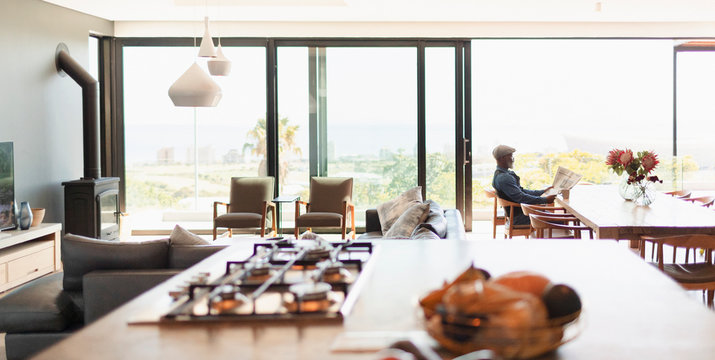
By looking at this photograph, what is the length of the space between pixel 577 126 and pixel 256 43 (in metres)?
6.23

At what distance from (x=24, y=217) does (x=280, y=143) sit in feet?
10.4

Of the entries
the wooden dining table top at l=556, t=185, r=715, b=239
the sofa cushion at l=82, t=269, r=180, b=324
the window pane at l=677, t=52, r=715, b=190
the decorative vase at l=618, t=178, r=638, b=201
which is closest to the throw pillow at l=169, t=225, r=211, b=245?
the sofa cushion at l=82, t=269, r=180, b=324


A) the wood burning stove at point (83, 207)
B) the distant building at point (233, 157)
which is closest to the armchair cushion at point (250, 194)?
the distant building at point (233, 157)

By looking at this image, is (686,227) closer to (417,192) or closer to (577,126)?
(417,192)

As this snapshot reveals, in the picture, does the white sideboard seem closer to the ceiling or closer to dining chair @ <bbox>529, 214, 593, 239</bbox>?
the ceiling

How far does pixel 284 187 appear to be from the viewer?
8.48m

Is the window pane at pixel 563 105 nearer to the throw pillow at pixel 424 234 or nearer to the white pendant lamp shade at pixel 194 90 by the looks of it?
the throw pillow at pixel 424 234

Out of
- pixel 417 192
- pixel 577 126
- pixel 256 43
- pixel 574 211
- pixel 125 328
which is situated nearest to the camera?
pixel 125 328

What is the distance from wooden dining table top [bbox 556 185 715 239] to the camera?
170 inches

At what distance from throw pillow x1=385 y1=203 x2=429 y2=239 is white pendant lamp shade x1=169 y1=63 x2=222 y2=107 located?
6.06 ft

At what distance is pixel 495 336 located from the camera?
1142 millimetres

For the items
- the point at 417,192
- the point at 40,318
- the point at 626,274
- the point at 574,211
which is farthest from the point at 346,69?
the point at 626,274

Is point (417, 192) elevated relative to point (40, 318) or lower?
elevated

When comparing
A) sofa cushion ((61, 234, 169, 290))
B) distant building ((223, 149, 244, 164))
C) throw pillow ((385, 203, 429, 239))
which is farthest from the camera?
distant building ((223, 149, 244, 164))
